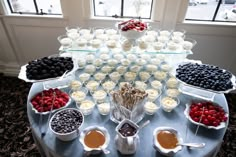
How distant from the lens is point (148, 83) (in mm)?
1547

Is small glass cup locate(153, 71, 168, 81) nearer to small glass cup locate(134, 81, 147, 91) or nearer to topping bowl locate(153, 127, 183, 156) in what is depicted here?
small glass cup locate(134, 81, 147, 91)

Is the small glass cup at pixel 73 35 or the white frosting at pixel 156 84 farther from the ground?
the small glass cup at pixel 73 35

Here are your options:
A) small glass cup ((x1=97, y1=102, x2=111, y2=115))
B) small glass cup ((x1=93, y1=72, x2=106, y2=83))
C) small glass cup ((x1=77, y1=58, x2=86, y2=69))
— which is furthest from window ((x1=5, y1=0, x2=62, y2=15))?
small glass cup ((x1=97, y1=102, x2=111, y2=115))

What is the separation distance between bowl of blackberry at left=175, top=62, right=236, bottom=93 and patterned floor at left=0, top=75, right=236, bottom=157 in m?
0.99

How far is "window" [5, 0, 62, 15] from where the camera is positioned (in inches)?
96.5

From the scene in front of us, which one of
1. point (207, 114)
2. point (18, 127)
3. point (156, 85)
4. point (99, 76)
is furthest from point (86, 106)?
point (18, 127)

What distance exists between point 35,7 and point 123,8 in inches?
45.9

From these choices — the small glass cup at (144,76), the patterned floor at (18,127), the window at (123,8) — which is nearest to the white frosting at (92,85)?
the small glass cup at (144,76)

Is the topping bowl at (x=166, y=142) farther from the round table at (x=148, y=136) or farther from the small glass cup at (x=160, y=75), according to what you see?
the small glass cup at (x=160, y=75)

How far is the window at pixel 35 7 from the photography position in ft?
8.04

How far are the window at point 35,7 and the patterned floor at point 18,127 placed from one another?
1.05 m

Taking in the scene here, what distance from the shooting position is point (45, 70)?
139cm

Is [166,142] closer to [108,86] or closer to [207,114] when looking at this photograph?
[207,114]

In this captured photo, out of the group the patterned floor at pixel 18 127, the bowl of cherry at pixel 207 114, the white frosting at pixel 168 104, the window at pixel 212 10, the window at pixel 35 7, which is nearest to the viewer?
the bowl of cherry at pixel 207 114
